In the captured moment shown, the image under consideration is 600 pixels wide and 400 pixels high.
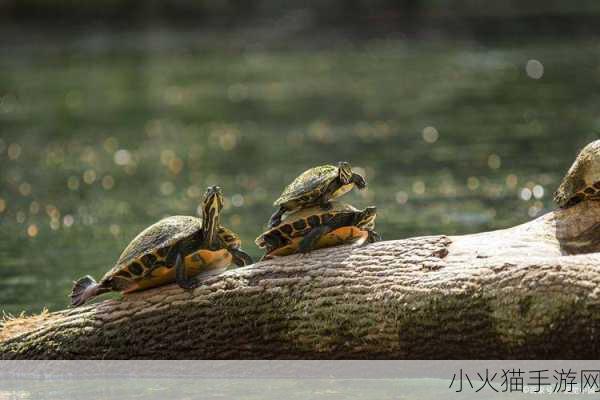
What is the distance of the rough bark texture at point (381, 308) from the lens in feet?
24.8

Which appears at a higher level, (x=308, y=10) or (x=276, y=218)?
(x=308, y=10)

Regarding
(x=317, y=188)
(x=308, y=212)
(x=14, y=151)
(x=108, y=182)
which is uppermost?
(x=14, y=151)

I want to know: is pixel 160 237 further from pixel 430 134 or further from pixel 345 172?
pixel 430 134

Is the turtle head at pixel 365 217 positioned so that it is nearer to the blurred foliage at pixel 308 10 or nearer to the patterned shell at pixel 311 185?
the patterned shell at pixel 311 185

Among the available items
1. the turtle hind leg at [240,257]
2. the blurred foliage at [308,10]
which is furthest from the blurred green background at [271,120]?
the turtle hind leg at [240,257]

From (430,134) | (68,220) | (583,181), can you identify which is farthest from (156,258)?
(430,134)

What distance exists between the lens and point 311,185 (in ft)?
27.8

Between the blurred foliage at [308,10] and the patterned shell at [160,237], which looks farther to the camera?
the blurred foliage at [308,10]

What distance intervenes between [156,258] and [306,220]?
0.95 m

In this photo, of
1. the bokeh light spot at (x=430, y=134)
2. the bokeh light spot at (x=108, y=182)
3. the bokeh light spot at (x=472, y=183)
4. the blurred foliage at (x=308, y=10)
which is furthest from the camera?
the blurred foliage at (x=308, y=10)

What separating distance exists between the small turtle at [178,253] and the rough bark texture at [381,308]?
0.38 ft

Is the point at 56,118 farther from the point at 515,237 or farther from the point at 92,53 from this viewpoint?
the point at 515,237

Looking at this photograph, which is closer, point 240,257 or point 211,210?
point 211,210

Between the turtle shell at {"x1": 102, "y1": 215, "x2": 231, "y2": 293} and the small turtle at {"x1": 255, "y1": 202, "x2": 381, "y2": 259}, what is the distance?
0.37m
